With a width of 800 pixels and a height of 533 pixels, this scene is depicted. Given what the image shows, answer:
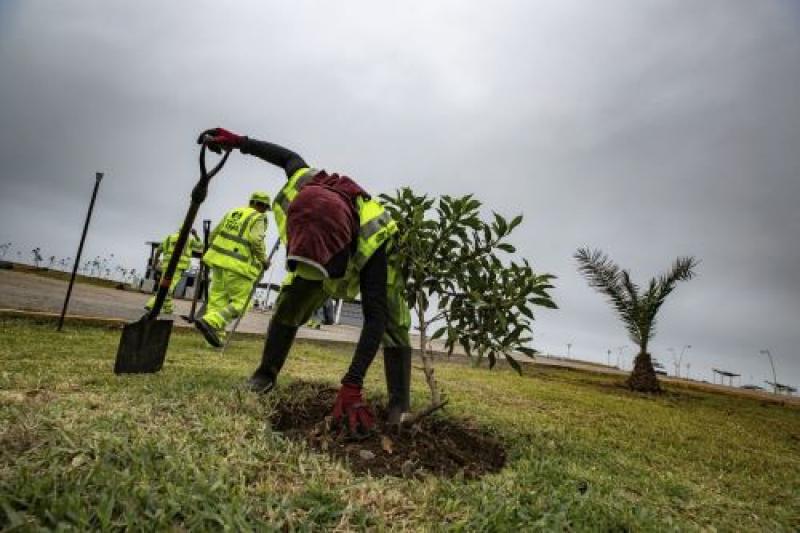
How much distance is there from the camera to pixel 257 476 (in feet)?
6.52

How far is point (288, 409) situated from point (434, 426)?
38.0 inches

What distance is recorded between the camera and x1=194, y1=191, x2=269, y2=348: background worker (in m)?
6.18

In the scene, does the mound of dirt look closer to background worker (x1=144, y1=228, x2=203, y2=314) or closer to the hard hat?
the hard hat

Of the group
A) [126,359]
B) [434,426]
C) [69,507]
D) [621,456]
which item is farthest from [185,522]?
[621,456]

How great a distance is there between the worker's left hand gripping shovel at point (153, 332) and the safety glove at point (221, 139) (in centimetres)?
19

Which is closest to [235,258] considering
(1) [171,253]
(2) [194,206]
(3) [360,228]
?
(2) [194,206]

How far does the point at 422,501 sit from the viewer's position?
1979 millimetres

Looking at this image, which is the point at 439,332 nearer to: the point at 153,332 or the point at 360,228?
the point at 360,228

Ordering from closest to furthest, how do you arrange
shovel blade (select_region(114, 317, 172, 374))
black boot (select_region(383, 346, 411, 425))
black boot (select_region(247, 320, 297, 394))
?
black boot (select_region(383, 346, 411, 425))
black boot (select_region(247, 320, 297, 394))
shovel blade (select_region(114, 317, 172, 374))

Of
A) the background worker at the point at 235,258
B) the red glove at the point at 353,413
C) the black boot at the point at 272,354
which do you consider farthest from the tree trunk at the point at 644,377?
the red glove at the point at 353,413

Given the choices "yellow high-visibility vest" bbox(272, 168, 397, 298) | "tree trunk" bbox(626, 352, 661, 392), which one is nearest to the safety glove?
"yellow high-visibility vest" bbox(272, 168, 397, 298)

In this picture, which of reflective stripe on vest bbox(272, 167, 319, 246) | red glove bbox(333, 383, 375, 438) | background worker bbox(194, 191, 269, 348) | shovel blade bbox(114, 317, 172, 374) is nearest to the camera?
red glove bbox(333, 383, 375, 438)

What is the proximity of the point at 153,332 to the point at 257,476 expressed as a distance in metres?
2.42

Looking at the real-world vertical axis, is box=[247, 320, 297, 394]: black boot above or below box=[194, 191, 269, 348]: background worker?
below
